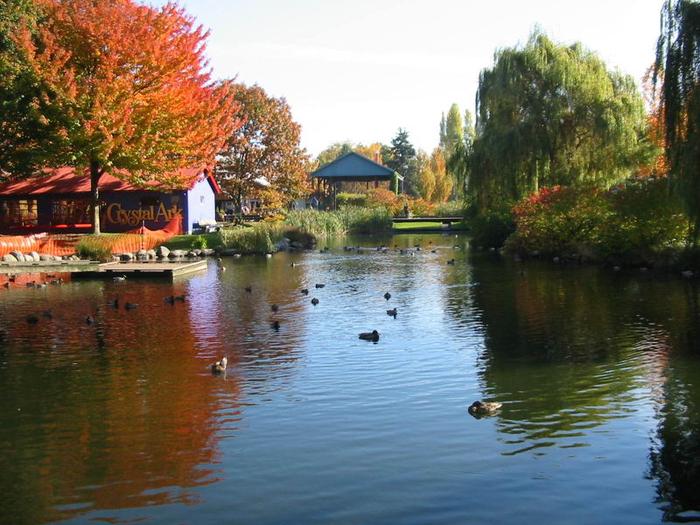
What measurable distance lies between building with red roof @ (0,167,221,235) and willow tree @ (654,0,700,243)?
29.3 m

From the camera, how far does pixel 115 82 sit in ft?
111

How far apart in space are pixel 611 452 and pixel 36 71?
31295 millimetres

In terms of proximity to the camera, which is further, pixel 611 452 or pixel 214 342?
pixel 214 342

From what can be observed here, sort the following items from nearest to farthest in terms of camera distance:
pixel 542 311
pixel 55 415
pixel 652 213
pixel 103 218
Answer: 1. pixel 55 415
2. pixel 542 311
3. pixel 652 213
4. pixel 103 218

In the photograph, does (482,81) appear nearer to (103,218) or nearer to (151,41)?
(151,41)

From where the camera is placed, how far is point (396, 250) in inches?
1522

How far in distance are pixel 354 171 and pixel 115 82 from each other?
31774mm

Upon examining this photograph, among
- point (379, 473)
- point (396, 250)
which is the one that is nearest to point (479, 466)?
point (379, 473)

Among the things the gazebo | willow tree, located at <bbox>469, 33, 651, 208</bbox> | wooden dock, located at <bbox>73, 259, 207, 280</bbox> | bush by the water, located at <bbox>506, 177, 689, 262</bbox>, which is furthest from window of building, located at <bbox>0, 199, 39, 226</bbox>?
bush by the water, located at <bbox>506, 177, 689, 262</bbox>

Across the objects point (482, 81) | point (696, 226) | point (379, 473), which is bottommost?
point (379, 473)

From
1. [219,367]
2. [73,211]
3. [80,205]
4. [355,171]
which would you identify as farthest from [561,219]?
[355,171]

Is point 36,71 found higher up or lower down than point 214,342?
higher up

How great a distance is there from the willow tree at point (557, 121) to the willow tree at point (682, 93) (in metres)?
13.7

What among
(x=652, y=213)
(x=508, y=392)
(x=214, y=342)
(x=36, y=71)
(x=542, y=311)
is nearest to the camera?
(x=508, y=392)
